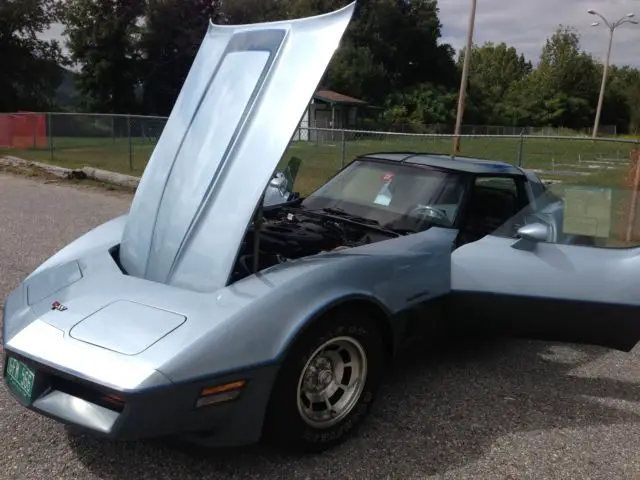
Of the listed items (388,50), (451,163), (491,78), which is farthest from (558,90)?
(451,163)

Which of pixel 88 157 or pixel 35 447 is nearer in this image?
pixel 35 447

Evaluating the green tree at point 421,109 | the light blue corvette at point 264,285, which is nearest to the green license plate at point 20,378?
the light blue corvette at point 264,285

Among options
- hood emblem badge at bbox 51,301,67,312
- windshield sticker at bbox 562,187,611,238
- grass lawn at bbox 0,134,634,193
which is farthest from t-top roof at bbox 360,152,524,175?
grass lawn at bbox 0,134,634,193

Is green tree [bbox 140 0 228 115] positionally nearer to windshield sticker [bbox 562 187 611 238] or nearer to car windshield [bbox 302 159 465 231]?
car windshield [bbox 302 159 465 231]

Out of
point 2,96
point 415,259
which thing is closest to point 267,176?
point 415,259

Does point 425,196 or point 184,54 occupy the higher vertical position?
point 184,54

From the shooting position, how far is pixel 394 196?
13.4 feet

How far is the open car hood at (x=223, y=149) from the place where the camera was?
2.88 m

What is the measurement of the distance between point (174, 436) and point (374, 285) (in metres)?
1.13

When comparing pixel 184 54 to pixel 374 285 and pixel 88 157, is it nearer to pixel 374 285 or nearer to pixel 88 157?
pixel 88 157

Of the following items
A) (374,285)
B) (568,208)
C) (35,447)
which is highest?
(568,208)

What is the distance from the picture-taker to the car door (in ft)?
11.2

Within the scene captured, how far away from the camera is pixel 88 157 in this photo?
1742 cm

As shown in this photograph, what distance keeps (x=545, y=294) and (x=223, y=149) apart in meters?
1.95
